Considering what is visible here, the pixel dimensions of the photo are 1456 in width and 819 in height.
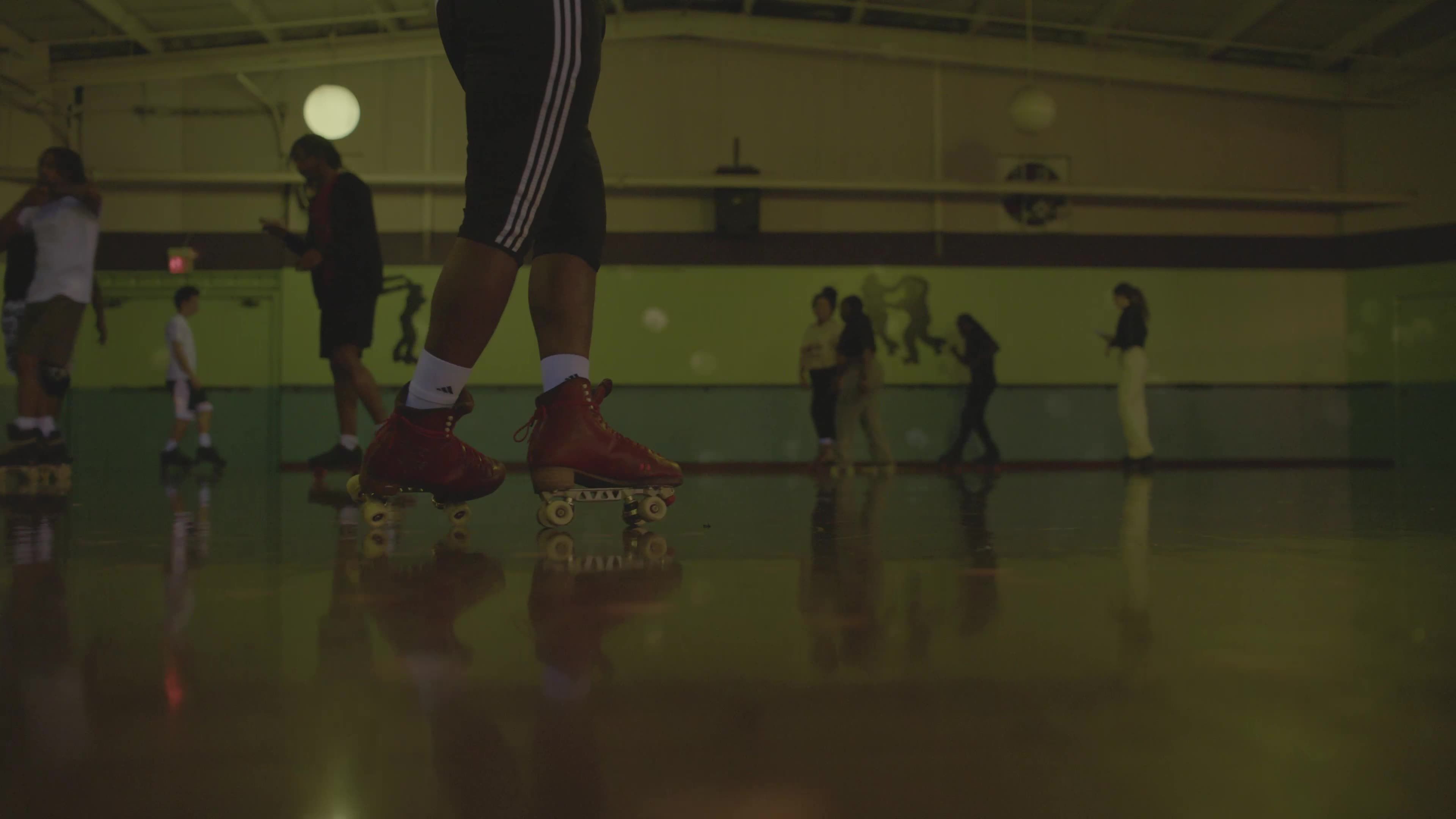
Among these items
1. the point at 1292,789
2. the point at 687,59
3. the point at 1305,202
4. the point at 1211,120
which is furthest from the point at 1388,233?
the point at 1292,789

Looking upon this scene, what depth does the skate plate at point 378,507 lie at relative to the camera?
185cm

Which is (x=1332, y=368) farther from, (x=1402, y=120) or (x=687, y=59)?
(x=687, y=59)

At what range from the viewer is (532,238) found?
5.52 ft

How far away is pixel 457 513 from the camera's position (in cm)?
197

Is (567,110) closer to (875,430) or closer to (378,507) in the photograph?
(378,507)

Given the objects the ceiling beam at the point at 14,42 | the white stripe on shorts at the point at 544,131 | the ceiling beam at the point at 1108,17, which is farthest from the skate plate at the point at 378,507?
the ceiling beam at the point at 14,42

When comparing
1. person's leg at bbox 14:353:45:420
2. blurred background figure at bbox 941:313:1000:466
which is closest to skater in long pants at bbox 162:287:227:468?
person's leg at bbox 14:353:45:420

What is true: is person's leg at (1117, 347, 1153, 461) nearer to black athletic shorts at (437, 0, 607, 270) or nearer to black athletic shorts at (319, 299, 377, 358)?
black athletic shorts at (319, 299, 377, 358)

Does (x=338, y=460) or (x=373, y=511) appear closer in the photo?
(x=373, y=511)

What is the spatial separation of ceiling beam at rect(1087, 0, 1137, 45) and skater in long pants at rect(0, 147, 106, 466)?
8.64 meters

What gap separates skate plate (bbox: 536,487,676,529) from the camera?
1.83 metres

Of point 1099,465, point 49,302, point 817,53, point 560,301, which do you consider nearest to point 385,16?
point 817,53

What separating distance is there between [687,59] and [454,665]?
35.1 ft

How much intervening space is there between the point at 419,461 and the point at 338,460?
8.81 feet
